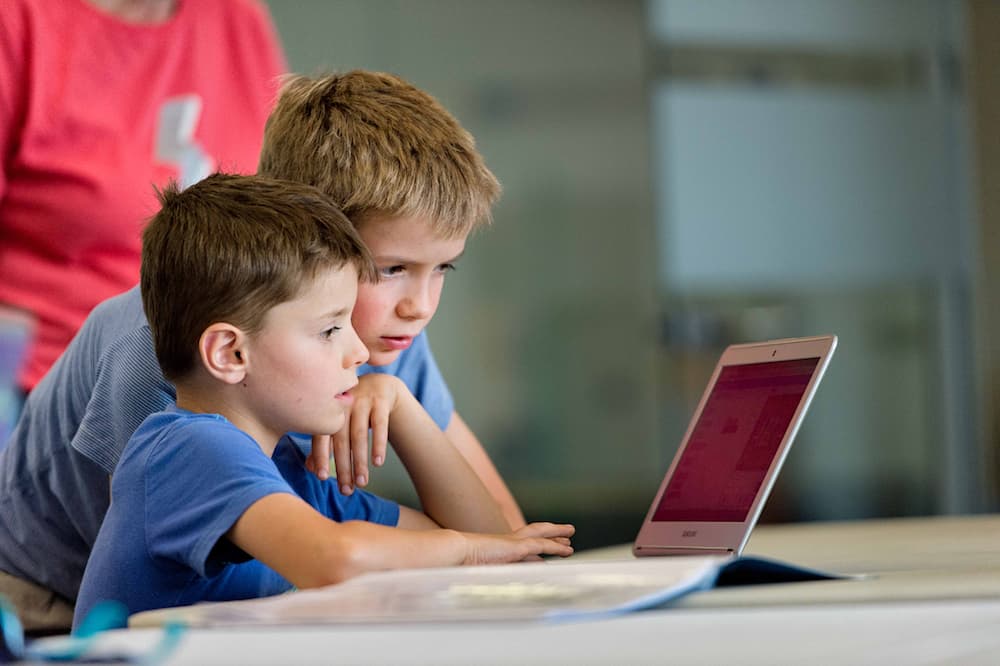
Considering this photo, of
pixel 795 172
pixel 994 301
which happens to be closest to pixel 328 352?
pixel 795 172

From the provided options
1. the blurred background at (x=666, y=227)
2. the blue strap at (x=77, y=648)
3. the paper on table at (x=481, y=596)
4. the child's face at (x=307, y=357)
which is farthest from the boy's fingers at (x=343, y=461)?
the blurred background at (x=666, y=227)

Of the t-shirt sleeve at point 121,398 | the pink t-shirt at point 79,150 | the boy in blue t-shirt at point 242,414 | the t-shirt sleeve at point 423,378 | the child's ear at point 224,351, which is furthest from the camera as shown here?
the pink t-shirt at point 79,150

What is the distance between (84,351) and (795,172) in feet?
9.94

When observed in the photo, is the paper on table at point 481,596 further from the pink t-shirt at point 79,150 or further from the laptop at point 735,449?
the pink t-shirt at point 79,150

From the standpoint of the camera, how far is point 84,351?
1185 millimetres

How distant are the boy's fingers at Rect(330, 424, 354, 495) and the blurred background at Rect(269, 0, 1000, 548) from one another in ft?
8.63

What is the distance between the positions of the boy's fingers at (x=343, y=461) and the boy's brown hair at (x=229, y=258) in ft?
0.52

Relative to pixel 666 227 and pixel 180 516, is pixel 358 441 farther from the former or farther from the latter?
pixel 666 227

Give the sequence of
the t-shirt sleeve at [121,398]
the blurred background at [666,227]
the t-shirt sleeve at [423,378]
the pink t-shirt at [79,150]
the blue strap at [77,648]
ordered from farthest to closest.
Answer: the blurred background at [666,227] → the pink t-shirt at [79,150] → the t-shirt sleeve at [423,378] → the t-shirt sleeve at [121,398] → the blue strap at [77,648]

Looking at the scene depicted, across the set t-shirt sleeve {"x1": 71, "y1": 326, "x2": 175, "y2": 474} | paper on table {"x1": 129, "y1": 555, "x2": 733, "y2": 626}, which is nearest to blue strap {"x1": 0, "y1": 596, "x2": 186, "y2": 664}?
paper on table {"x1": 129, "y1": 555, "x2": 733, "y2": 626}

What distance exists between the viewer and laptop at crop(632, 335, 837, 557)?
3.26ft

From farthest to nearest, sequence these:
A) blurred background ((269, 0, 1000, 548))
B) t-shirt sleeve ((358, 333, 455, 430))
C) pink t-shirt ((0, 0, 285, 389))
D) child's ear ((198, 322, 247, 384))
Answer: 1. blurred background ((269, 0, 1000, 548))
2. pink t-shirt ((0, 0, 285, 389))
3. t-shirt sleeve ((358, 333, 455, 430))
4. child's ear ((198, 322, 247, 384))

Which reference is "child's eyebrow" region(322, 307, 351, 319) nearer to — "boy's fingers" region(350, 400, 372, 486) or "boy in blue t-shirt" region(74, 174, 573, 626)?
"boy in blue t-shirt" region(74, 174, 573, 626)

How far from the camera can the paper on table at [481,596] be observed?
63 cm
